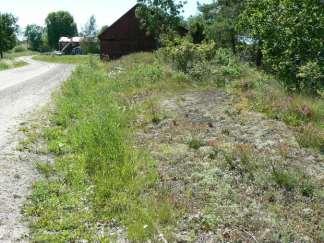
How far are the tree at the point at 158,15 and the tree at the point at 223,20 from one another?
327 cm

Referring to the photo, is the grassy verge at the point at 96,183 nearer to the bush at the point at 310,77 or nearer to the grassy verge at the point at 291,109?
the grassy verge at the point at 291,109

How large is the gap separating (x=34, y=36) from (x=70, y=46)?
29366 mm

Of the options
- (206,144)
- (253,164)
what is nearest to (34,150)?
(206,144)

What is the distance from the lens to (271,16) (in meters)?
19.7

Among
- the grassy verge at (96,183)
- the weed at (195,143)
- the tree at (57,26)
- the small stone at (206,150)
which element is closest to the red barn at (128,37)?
the grassy verge at (96,183)

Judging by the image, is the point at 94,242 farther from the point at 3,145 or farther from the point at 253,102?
the point at 253,102

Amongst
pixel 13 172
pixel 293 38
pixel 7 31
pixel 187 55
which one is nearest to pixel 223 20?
pixel 187 55

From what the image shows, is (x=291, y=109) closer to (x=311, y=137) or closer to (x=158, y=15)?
(x=311, y=137)

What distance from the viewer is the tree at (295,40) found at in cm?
1792

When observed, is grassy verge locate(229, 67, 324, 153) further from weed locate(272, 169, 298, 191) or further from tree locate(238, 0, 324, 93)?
weed locate(272, 169, 298, 191)

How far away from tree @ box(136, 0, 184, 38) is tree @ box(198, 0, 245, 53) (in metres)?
3.27

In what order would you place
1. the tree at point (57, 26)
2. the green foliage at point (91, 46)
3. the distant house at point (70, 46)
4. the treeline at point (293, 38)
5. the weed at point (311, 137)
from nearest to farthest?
the weed at point (311, 137)
the treeline at point (293, 38)
the green foliage at point (91, 46)
the distant house at point (70, 46)
the tree at point (57, 26)

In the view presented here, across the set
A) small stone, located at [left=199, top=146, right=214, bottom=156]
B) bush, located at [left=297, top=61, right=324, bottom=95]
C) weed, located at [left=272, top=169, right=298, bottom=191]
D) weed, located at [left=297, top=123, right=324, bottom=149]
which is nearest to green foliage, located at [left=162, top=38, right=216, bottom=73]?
bush, located at [left=297, top=61, right=324, bottom=95]

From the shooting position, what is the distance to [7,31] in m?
81.2
